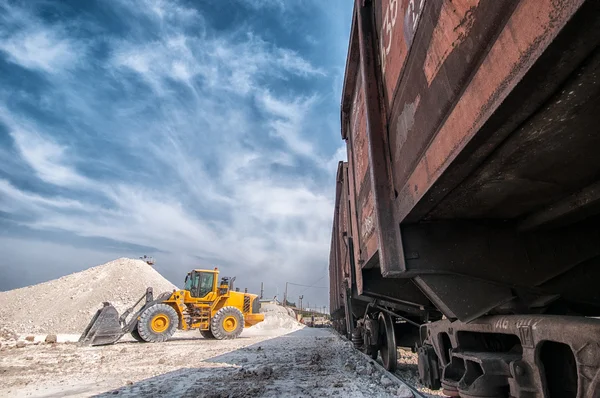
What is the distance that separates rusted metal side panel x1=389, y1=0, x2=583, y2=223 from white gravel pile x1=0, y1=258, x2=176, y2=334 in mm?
24509

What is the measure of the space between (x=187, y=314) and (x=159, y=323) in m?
1.73

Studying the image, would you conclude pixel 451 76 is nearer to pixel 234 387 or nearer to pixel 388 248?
pixel 388 248

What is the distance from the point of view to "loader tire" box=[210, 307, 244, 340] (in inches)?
498

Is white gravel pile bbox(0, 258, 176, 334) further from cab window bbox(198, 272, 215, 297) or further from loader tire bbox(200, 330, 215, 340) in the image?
cab window bbox(198, 272, 215, 297)

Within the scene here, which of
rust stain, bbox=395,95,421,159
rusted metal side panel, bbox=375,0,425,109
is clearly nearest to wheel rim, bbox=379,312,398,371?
rust stain, bbox=395,95,421,159

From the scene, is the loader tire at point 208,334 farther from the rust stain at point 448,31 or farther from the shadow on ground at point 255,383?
the rust stain at point 448,31

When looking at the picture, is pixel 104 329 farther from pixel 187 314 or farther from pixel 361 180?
pixel 361 180

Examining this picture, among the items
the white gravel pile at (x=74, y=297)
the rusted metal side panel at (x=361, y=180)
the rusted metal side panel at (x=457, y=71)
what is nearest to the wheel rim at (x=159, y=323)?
the rusted metal side panel at (x=361, y=180)

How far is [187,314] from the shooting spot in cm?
1311

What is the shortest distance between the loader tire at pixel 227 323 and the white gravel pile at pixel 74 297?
12.9m

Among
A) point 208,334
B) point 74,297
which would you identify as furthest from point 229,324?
point 74,297

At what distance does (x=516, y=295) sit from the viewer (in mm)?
1914

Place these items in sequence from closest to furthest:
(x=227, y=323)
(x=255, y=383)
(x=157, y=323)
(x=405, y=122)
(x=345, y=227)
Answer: (x=405, y=122)
(x=255, y=383)
(x=345, y=227)
(x=157, y=323)
(x=227, y=323)

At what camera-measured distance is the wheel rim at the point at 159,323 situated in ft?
37.0
